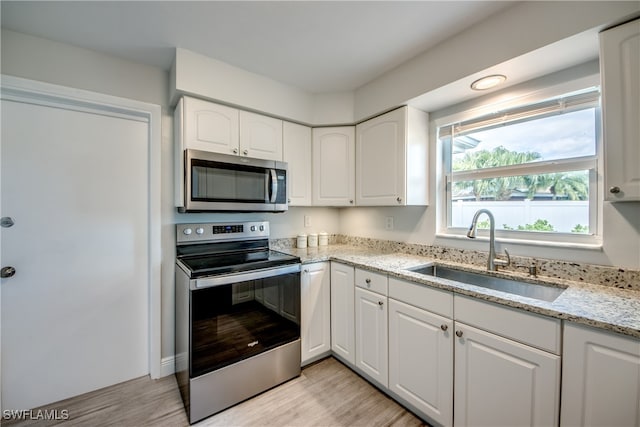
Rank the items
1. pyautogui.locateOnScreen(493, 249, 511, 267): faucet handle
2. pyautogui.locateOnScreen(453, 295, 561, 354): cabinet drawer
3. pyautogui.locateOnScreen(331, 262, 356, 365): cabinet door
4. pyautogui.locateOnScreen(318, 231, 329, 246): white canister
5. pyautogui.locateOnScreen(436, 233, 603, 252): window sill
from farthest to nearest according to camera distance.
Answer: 1. pyautogui.locateOnScreen(318, 231, 329, 246): white canister
2. pyautogui.locateOnScreen(331, 262, 356, 365): cabinet door
3. pyautogui.locateOnScreen(493, 249, 511, 267): faucet handle
4. pyautogui.locateOnScreen(436, 233, 603, 252): window sill
5. pyautogui.locateOnScreen(453, 295, 561, 354): cabinet drawer

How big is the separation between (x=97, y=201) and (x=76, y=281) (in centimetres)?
57

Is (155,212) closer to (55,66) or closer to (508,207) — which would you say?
(55,66)

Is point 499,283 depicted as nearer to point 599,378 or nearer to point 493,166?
point 599,378

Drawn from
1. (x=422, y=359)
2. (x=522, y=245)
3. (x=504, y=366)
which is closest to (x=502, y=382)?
(x=504, y=366)

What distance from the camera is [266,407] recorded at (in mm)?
1685

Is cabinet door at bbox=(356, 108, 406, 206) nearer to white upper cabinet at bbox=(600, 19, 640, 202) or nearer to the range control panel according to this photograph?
the range control panel

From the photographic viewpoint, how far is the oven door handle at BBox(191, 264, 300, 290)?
1.55 meters

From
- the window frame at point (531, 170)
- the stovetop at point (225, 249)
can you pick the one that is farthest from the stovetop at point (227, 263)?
the window frame at point (531, 170)

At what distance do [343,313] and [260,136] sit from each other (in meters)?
A: 1.61

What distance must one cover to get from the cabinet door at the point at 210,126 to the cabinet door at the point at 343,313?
Answer: 1.29 meters

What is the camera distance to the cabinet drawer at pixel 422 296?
4.62 ft

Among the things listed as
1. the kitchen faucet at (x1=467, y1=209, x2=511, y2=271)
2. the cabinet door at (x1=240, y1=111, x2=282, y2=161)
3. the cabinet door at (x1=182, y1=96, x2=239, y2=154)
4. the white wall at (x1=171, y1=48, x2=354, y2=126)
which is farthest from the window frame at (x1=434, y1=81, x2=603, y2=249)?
the cabinet door at (x1=182, y1=96, x2=239, y2=154)

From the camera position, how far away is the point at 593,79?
1.41m

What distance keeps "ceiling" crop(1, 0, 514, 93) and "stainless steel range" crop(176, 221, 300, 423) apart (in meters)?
1.30
